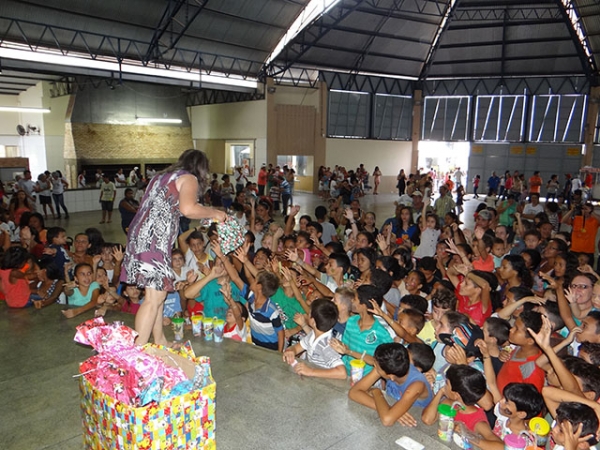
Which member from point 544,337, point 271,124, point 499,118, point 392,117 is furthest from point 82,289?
point 499,118

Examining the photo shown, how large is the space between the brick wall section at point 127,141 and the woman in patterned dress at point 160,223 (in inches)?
758

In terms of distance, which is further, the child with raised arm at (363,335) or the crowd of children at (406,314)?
the child with raised arm at (363,335)

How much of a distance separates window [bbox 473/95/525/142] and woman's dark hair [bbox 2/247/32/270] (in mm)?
22476

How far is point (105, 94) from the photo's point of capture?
2077 cm

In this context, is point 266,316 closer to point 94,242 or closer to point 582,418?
point 582,418

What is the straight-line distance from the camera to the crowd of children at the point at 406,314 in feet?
9.04

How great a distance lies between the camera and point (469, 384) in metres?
2.68

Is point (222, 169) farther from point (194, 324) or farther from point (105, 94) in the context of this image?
point (194, 324)

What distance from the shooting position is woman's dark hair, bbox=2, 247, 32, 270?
4.88 metres

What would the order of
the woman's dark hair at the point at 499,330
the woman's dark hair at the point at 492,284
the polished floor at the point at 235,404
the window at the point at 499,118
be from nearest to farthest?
the polished floor at the point at 235,404
the woman's dark hair at the point at 499,330
the woman's dark hair at the point at 492,284
the window at the point at 499,118

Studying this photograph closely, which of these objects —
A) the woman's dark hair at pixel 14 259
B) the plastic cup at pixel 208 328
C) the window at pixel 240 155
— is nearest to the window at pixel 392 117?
the window at pixel 240 155

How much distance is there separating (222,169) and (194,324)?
19366 mm

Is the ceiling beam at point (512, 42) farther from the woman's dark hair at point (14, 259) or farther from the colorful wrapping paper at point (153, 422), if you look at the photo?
the colorful wrapping paper at point (153, 422)

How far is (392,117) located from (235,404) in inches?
897
